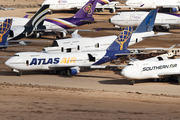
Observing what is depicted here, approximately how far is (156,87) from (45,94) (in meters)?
12.1

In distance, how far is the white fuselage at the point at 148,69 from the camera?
125 ft

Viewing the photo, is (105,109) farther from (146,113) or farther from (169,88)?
(169,88)

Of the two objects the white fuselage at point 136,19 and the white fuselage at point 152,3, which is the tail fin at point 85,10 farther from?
the white fuselage at point 152,3

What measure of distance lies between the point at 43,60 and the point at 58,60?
1.93 metres

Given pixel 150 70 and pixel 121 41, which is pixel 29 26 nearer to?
pixel 121 41

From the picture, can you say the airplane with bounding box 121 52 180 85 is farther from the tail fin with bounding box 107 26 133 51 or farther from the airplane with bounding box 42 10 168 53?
the airplane with bounding box 42 10 168 53

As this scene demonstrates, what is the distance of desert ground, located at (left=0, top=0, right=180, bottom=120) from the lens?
28188 millimetres

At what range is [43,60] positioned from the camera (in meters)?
42.1

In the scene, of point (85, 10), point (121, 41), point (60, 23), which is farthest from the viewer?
point (85, 10)

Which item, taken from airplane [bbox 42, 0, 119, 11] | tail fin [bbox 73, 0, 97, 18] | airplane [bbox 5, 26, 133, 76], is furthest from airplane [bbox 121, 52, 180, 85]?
airplane [bbox 42, 0, 119, 11]

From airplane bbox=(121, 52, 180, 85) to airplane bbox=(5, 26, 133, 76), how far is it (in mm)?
4540

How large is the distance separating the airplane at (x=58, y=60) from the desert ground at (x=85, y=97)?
1.08m

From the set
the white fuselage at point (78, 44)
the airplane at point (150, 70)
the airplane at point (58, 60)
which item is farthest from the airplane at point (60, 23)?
the airplane at point (150, 70)

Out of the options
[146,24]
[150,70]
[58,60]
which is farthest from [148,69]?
[146,24]
